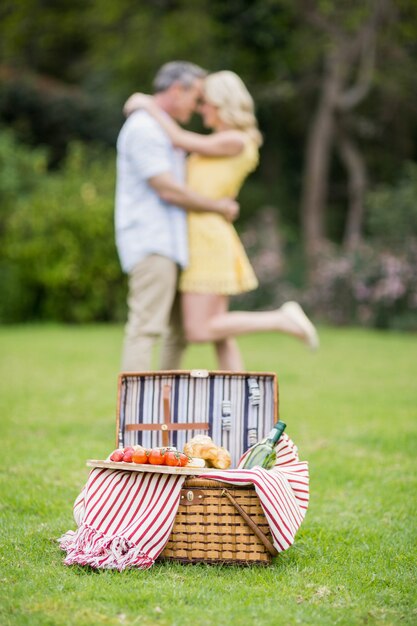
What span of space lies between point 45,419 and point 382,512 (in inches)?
113

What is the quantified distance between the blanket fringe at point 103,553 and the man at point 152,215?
2150mm

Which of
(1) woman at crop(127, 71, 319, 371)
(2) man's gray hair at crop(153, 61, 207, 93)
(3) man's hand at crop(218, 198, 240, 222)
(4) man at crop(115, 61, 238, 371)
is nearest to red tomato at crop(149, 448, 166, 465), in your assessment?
(4) man at crop(115, 61, 238, 371)

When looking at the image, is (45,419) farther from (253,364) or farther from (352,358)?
(352,358)

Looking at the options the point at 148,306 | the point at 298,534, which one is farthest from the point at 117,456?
the point at 148,306

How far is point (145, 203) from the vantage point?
18.8 ft

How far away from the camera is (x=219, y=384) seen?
4.04 m

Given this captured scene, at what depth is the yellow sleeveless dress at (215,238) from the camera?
5762 millimetres

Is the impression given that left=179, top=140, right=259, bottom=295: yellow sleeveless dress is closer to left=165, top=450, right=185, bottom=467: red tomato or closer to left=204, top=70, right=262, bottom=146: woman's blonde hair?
left=204, top=70, right=262, bottom=146: woman's blonde hair

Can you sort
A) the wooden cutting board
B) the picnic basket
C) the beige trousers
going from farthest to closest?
the beige trousers → the picnic basket → the wooden cutting board

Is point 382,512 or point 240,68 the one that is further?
point 240,68

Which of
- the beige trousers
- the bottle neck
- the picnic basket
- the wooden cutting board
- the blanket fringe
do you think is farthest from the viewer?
the beige trousers

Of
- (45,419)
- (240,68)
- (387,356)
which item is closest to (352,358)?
(387,356)

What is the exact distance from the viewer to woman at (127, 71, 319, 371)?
5750mm

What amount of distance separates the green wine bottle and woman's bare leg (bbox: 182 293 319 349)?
2.02 m
